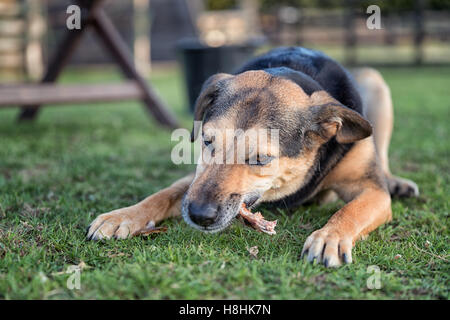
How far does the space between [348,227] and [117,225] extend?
143cm

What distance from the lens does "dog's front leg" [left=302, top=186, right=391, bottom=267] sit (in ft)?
8.45

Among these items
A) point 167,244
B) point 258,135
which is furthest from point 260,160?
point 167,244


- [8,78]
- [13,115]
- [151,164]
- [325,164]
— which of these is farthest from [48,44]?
[325,164]

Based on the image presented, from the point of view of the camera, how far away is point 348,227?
2809 millimetres

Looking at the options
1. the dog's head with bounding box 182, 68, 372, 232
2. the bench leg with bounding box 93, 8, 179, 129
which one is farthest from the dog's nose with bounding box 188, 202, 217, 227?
the bench leg with bounding box 93, 8, 179, 129

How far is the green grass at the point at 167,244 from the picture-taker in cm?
224

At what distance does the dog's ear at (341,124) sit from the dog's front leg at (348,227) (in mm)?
442

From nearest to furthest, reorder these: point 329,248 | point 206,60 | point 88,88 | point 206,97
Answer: point 329,248, point 206,97, point 88,88, point 206,60

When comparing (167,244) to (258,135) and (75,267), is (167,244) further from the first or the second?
(258,135)

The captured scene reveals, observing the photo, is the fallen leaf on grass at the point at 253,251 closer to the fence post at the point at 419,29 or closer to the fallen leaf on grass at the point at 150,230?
the fallen leaf on grass at the point at 150,230

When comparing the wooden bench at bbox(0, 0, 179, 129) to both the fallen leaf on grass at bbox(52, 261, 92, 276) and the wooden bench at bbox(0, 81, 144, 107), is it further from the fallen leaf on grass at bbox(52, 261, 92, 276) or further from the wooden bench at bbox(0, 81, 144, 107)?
the fallen leaf on grass at bbox(52, 261, 92, 276)

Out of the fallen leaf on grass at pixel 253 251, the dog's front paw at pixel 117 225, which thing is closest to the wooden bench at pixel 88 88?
the dog's front paw at pixel 117 225
